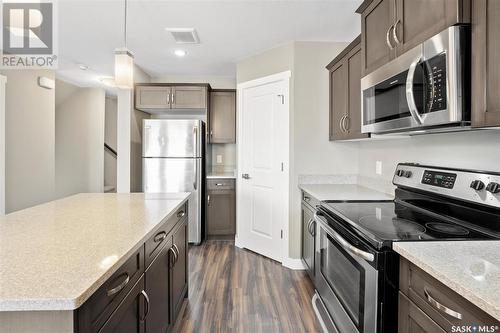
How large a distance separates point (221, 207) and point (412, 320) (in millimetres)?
3245

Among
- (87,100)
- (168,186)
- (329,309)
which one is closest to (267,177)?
(168,186)

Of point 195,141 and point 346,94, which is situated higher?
point 346,94

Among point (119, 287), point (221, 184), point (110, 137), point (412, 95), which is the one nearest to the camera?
point (119, 287)

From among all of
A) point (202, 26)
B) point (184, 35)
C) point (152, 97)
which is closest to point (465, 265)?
point (202, 26)

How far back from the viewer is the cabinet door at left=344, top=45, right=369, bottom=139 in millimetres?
2330

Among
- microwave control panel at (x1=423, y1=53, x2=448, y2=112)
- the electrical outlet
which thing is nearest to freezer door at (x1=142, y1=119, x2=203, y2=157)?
the electrical outlet

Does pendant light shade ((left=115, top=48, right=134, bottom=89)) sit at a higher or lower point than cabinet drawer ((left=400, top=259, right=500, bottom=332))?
higher

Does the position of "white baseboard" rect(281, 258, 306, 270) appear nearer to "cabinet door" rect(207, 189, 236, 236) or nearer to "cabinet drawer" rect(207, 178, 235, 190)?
"cabinet door" rect(207, 189, 236, 236)

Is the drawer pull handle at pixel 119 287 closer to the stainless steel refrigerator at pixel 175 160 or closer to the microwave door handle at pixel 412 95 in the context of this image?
the microwave door handle at pixel 412 95

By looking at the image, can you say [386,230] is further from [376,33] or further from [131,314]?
[376,33]

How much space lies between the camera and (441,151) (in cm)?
181

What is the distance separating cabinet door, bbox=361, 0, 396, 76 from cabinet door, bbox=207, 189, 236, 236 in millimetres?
2616

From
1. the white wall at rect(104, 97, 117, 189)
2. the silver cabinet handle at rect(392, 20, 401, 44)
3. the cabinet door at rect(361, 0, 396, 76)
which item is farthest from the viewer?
the white wall at rect(104, 97, 117, 189)

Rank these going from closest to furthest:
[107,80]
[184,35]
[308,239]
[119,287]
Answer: [119,287] < [308,239] < [184,35] < [107,80]
